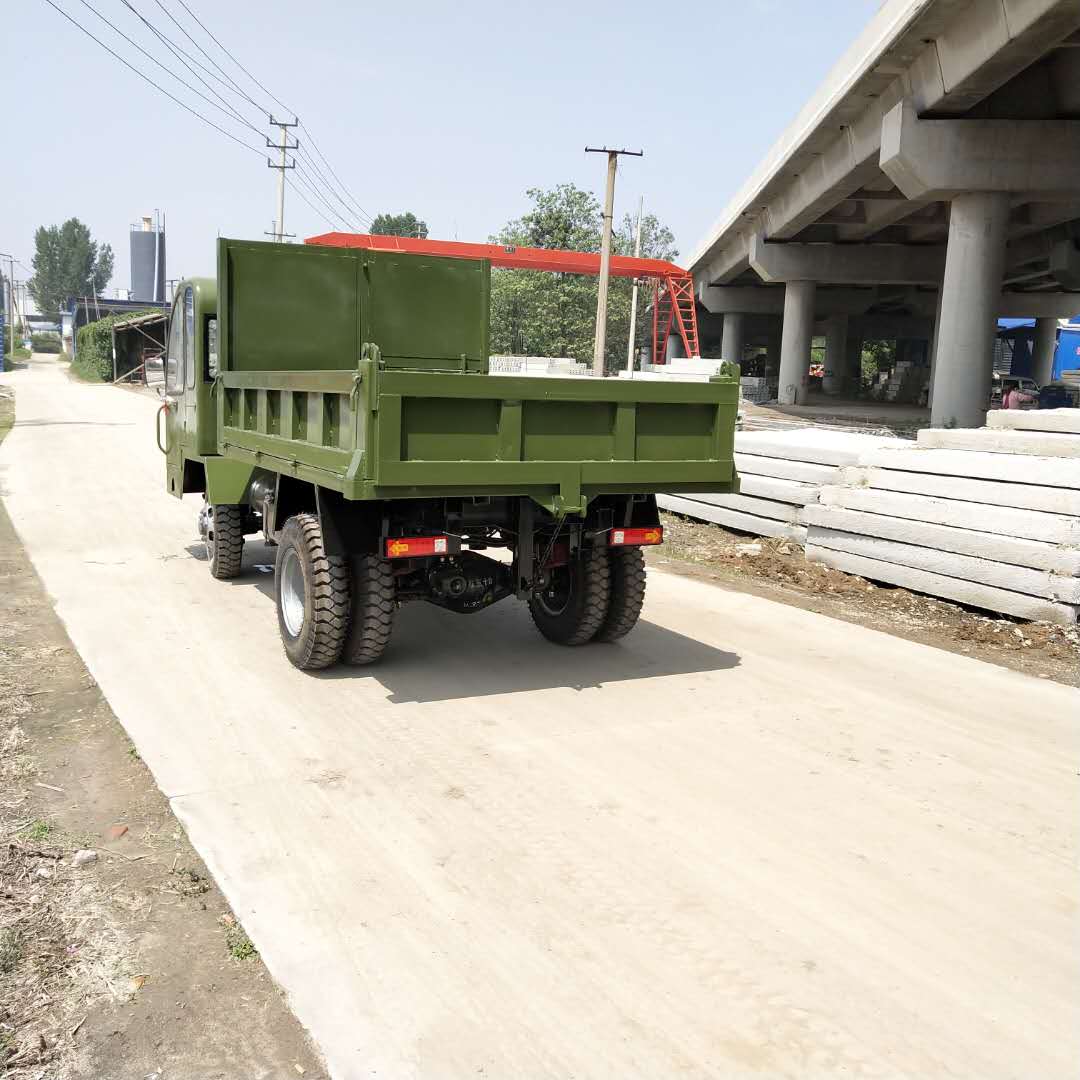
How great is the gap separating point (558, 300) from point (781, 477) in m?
46.3

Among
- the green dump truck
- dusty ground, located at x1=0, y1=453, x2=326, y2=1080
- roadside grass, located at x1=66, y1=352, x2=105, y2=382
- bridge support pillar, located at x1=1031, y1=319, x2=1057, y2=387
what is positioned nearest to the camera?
dusty ground, located at x1=0, y1=453, x2=326, y2=1080

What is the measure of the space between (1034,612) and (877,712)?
2.70m

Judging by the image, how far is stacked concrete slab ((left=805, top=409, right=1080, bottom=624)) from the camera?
27.0 ft

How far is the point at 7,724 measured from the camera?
5.79 metres

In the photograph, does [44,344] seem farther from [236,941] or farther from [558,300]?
[236,941]

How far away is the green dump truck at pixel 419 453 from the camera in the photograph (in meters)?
5.89

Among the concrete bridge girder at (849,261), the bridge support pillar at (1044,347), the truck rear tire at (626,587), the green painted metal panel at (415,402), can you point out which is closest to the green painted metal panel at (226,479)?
the green painted metal panel at (415,402)

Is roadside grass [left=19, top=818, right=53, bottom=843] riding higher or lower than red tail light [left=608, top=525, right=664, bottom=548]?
lower

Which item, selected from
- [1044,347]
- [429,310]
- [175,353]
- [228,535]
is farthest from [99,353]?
[429,310]

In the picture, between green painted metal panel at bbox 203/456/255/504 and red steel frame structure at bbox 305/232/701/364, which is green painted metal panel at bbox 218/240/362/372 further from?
red steel frame structure at bbox 305/232/701/364

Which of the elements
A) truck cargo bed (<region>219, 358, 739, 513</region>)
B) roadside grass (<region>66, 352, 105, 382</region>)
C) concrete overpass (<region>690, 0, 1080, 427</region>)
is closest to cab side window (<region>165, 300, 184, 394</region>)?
truck cargo bed (<region>219, 358, 739, 513</region>)

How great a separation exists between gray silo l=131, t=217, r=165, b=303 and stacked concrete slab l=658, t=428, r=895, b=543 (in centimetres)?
13818

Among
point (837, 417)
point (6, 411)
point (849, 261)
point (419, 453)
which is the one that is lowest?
point (6, 411)

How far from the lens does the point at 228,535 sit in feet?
30.8
